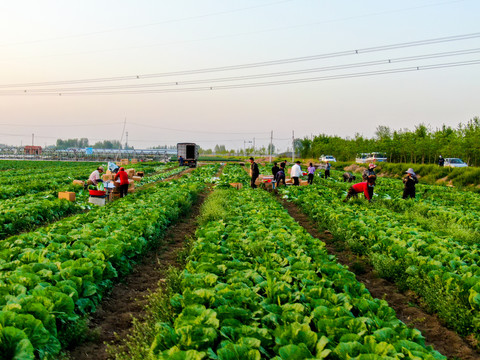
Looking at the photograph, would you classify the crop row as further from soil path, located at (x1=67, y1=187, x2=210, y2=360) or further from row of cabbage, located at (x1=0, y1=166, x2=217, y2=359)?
row of cabbage, located at (x1=0, y1=166, x2=217, y2=359)

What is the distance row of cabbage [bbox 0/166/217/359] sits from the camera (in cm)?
369

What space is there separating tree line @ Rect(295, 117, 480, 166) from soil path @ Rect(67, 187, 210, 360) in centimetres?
3899

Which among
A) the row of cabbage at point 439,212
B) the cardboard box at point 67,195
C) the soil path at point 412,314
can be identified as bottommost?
the soil path at point 412,314

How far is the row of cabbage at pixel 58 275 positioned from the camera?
3686 millimetres

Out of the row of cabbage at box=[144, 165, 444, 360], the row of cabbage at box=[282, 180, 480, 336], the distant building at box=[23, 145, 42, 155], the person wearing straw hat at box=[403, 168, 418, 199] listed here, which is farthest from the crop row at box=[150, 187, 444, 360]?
the distant building at box=[23, 145, 42, 155]

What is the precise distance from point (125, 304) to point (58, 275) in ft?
4.37

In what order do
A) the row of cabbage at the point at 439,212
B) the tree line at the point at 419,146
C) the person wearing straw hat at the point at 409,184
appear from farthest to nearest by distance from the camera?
1. the tree line at the point at 419,146
2. the person wearing straw hat at the point at 409,184
3. the row of cabbage at the point at 439,212

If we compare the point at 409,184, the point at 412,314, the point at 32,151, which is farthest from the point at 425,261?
the point at 32,151

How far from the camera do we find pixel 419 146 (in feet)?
159

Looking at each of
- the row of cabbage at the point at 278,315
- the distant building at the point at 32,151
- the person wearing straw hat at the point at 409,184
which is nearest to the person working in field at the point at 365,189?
the person wearing straw hat at the point at 409,184

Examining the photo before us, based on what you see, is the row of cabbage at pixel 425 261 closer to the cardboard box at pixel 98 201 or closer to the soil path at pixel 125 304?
the soil path at pixel 125 304

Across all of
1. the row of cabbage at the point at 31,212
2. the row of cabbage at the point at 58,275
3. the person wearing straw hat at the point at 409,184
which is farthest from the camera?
the person wearing straw hat at the point at 409,184

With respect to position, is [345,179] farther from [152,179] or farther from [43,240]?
[43,240]

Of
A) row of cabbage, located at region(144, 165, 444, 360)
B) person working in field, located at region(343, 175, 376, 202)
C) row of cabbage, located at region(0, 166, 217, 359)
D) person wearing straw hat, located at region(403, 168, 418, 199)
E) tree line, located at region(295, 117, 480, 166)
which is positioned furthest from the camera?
tree line, located at region(295, 117, 480, 166)
